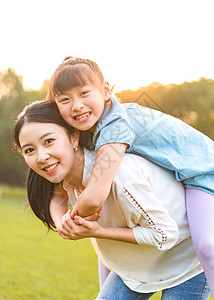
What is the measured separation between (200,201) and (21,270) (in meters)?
5.51

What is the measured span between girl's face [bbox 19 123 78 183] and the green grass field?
1.19 metres

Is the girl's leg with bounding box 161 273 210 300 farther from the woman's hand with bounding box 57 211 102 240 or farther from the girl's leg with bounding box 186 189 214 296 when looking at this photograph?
the woman's hand with bounding box 57 211 102 240

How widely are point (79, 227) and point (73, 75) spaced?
2.41 ft

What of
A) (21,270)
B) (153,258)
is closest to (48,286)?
(21,270)

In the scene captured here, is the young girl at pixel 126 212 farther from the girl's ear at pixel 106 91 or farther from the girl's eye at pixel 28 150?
the girl's ear at pixel 106 91

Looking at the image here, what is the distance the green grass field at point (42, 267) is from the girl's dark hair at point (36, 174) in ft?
2.53

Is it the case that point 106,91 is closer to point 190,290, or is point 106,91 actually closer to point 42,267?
point 190,290

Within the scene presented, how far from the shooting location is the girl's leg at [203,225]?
2148mm

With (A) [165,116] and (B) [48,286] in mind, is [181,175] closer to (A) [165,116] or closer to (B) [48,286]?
(A) [165,116]

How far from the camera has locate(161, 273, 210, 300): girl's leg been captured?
7.79 feet

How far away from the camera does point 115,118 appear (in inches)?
87.8

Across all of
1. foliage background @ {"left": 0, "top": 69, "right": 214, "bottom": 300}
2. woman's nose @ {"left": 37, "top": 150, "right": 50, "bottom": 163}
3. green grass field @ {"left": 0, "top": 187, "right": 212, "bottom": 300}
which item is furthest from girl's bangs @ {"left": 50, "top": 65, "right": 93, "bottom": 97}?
green grass field @ {"left": 0, "top": 187, "right": 212, "bottom": 300}

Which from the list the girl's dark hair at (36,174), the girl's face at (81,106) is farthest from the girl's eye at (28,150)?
the girl's face at (81,106)

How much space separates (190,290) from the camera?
2389 millimetres
